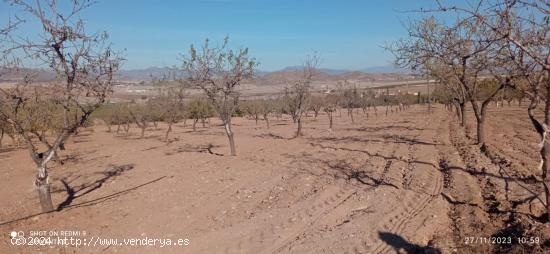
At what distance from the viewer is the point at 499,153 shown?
42.5ft

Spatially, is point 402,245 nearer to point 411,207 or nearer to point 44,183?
point 411,207

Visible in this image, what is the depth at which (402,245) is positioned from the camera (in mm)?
6129

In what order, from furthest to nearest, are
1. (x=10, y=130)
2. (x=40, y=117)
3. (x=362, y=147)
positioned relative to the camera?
1. (x=10, y=130)
2. (x=40, y=117)
3. (x=362, y=147)

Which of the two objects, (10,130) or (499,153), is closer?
(499,153)

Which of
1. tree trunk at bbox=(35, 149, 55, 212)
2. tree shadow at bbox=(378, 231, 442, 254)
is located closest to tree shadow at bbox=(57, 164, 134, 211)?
tree trunk at bbox=(35, 149, 55, 212)

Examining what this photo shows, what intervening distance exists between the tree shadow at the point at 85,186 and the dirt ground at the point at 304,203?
0.06 m

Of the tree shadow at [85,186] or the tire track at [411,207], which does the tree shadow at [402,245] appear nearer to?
the tire track at [411,207]

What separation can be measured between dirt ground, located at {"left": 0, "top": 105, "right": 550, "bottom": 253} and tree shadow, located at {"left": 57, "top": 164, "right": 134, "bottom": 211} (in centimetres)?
6

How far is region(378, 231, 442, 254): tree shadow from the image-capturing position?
19.2 ft

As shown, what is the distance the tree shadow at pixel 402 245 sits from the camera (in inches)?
230

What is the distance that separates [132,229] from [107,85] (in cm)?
305

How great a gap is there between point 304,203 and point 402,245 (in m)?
2.87

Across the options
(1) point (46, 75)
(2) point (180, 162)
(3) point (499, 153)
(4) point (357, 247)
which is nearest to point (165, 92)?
(2) point (180, 162)

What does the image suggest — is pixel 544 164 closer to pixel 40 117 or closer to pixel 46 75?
pixel 46 75
